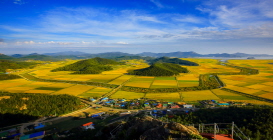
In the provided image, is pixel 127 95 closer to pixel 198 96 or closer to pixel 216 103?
pixel 198 96

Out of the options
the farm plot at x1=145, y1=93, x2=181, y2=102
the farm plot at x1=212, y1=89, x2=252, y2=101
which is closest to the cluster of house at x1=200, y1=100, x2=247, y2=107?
the farm plot at x1=212, y1=89, x2=252, y2=101

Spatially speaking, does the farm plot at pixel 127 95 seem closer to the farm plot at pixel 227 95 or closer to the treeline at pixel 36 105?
the treeline at pixel 36 105

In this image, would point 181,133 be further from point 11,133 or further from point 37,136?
point 11,133

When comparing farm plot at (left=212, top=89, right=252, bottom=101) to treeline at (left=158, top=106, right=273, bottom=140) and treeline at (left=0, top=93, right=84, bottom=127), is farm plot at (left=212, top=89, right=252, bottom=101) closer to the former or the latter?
treeline at (left=158, top=106, right=273, bottom=140)

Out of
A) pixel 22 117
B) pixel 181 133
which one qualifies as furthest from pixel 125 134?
pixel 22 117

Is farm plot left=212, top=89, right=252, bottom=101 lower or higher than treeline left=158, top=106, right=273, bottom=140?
lower

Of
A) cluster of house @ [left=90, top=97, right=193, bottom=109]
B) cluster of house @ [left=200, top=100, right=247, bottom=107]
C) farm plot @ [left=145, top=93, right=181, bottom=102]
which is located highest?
cluster of house @ [left=200, top=100, right=247, bottom=107]
